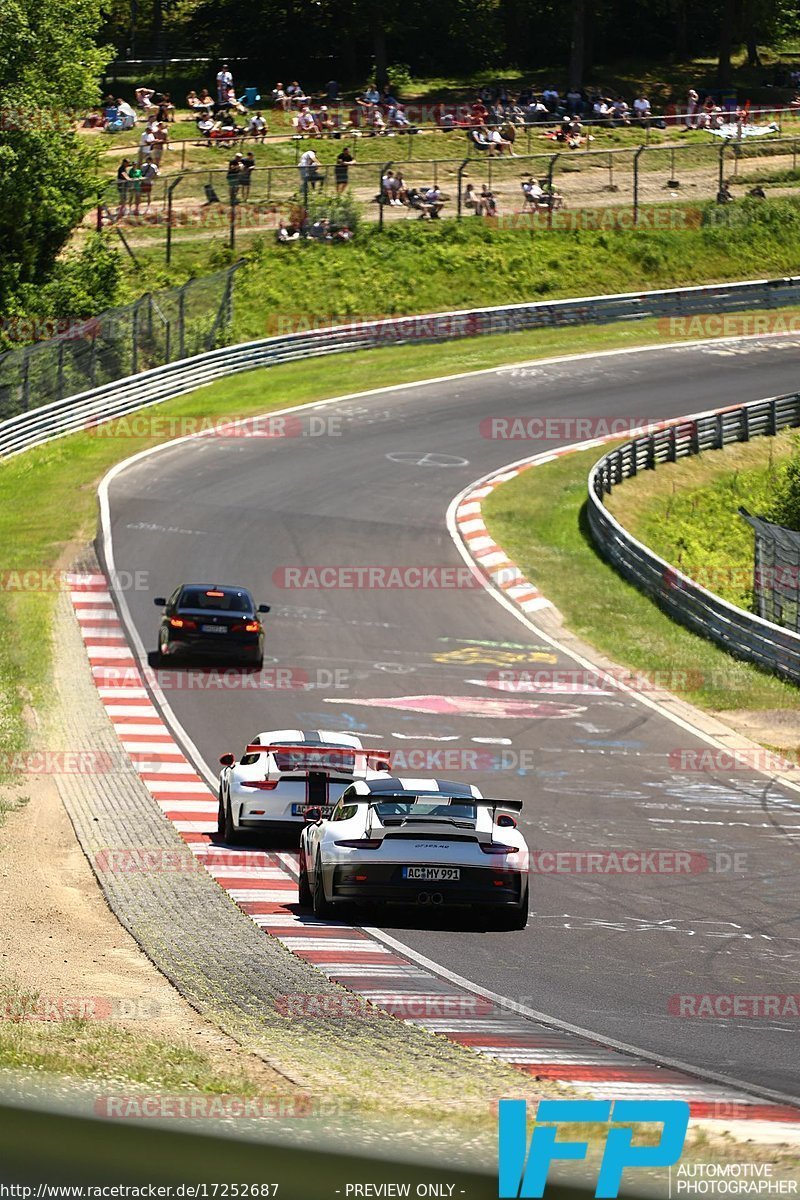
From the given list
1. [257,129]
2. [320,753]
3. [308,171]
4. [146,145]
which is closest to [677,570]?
[320,753]

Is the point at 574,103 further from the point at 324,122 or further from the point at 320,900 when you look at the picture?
the point at 320,900

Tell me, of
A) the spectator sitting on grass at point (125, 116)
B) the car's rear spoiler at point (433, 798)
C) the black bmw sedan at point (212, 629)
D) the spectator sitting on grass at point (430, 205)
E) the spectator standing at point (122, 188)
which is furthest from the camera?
the spectator sitting on grass at point (125, 116)

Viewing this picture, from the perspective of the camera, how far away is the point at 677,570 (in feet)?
114

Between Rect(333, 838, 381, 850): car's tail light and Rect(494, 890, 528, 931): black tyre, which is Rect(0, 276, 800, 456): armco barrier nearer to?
Rect(333, 838, 381, 850): car's tail light

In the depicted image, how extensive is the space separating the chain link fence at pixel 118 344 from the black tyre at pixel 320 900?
30.1 metres

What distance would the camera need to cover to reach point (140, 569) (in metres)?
33.7

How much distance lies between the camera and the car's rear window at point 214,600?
27828 millimetres

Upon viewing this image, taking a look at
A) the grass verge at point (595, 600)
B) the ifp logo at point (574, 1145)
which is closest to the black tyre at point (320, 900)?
the ifp logo at point (574, 1145)

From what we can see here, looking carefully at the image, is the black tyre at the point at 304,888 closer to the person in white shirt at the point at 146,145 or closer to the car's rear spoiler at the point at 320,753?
the car's rear spoiler at the point at 320,753

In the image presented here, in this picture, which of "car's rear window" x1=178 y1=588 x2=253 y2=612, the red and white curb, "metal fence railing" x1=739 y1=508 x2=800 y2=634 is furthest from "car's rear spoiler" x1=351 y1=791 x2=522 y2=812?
"metal fence railing" x1=739 y1=508 x2=800 y2=634

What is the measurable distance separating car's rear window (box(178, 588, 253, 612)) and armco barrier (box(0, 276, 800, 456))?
1605cm

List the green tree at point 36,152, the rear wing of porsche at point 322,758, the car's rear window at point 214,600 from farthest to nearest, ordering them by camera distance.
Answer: the green tree at point 36,152 → the car's rear window at point 214,600 → the rear wing of porsche at point 322,758

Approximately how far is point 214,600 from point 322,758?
10.3 m

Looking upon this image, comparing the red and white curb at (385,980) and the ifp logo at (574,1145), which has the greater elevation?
the ifp logo at (574,1145)
